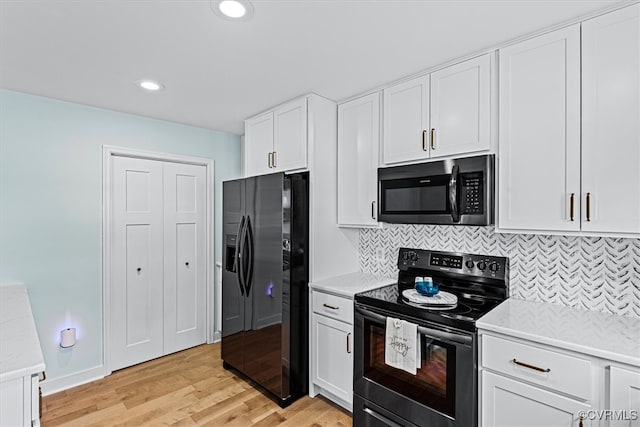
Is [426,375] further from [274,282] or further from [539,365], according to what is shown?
[274,282]

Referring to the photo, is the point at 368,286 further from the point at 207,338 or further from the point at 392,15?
the point at 207,338

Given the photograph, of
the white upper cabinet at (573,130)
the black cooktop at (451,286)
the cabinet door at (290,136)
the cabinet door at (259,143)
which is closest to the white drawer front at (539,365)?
the black cooktop at (451,286)

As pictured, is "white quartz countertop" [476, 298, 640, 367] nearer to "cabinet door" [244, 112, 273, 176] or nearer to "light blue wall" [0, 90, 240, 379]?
"cabinet door" [244, 112, 273, 176]

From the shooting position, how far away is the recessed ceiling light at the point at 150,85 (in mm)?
2344

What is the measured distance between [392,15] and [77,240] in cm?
292

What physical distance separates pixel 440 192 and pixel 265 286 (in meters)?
1.45

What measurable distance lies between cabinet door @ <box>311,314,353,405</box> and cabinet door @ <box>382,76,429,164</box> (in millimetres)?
1237

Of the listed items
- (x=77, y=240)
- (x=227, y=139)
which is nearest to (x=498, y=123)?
(x=227, y=139)

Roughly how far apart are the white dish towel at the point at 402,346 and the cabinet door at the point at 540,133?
79cm

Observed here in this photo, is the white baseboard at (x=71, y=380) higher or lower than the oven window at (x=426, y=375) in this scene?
lower

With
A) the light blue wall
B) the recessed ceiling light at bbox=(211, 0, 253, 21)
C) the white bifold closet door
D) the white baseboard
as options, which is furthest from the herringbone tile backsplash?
the white baseboard

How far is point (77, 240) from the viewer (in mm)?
2828

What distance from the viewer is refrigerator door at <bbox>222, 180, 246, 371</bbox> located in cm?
285

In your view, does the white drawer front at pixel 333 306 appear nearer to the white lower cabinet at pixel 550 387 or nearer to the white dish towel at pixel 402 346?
the white dish towel at pixel 402 346
